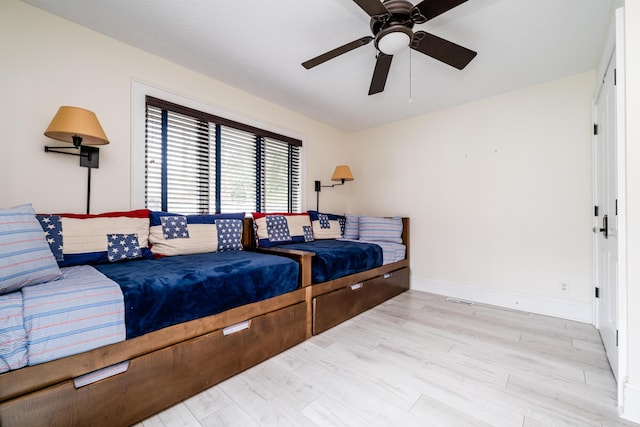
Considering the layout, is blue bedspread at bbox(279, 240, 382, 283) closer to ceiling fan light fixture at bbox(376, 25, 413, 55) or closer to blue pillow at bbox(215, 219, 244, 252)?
blue pillow at bbox(215, 219, 244, 252)

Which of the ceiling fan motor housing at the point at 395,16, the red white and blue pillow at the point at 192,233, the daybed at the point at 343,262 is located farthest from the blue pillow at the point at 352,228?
the ceiling fan motor housing at the point at 395,16

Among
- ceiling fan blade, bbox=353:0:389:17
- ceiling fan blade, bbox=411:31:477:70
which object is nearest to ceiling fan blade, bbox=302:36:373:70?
ceiling fan blade, bbox=353:0:389:17

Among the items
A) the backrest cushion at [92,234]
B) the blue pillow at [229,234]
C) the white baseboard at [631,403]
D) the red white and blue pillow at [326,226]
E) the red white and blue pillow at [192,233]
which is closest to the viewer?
the white baseboard at [631,403]

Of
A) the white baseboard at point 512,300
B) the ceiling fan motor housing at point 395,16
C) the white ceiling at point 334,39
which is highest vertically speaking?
the white ceiling at point 334,39

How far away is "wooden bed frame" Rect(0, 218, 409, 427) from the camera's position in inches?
41.8

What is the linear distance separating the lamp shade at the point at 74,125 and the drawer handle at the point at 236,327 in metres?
1.59

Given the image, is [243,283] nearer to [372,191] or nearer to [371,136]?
[372,191]

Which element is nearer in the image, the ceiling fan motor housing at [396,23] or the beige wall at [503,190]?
the ceiling fan motor housing at [396,23]

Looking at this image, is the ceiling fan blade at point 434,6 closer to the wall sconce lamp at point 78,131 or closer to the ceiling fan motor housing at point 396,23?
the ceiling fan motor housing at point 396,23

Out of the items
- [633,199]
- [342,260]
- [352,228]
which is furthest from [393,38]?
[352,228]

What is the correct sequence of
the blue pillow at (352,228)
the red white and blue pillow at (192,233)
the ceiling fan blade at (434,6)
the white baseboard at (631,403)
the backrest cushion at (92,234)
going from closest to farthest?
1. the white baseboard at (631,403)
2. the ceiling fan blade at (434,6)
3. the backrest cushion at (92,234)
4. the red white and blue pillow at (192,233)
5. the blue pillow at (352,228)

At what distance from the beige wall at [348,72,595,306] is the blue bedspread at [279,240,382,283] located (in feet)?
3.53

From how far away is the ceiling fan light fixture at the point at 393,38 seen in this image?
5.23 ft

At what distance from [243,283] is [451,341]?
5.63 feet
